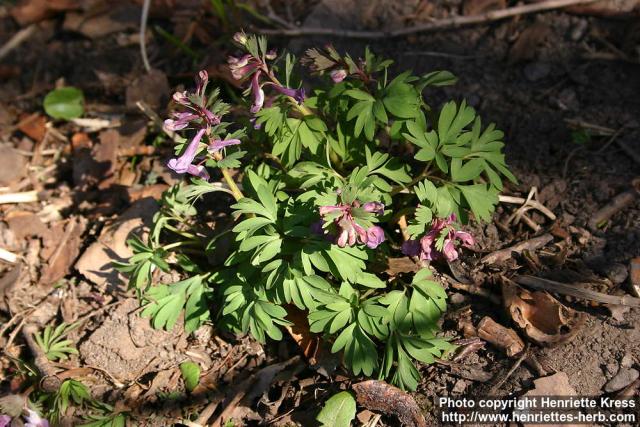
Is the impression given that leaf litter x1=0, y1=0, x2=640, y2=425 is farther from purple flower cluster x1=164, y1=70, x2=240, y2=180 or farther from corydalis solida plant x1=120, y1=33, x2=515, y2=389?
purple flower cluster x1=164, y1=70, x2=240, y2=180

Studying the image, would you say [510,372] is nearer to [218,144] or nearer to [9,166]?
[218,144]

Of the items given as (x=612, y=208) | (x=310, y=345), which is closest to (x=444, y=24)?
(x=612, y=208)

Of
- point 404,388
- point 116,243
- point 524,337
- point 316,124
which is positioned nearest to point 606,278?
point 524,337

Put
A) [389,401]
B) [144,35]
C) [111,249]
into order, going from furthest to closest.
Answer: [144,35] → [111,249] → [389,401]

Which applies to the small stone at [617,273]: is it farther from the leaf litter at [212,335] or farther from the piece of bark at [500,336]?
the piece of bark at [500,336]

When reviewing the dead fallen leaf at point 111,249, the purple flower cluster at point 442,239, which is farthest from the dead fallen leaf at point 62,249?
the purple flower cluster at point 442,239

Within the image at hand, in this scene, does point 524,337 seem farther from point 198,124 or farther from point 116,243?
point 116,243

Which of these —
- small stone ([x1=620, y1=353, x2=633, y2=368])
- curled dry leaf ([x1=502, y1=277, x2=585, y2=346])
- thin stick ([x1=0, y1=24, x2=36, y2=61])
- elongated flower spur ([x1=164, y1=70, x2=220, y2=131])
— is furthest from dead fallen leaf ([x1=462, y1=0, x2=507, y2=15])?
thin stick ([x1=0, y1=24, x2=36, y2=61])
